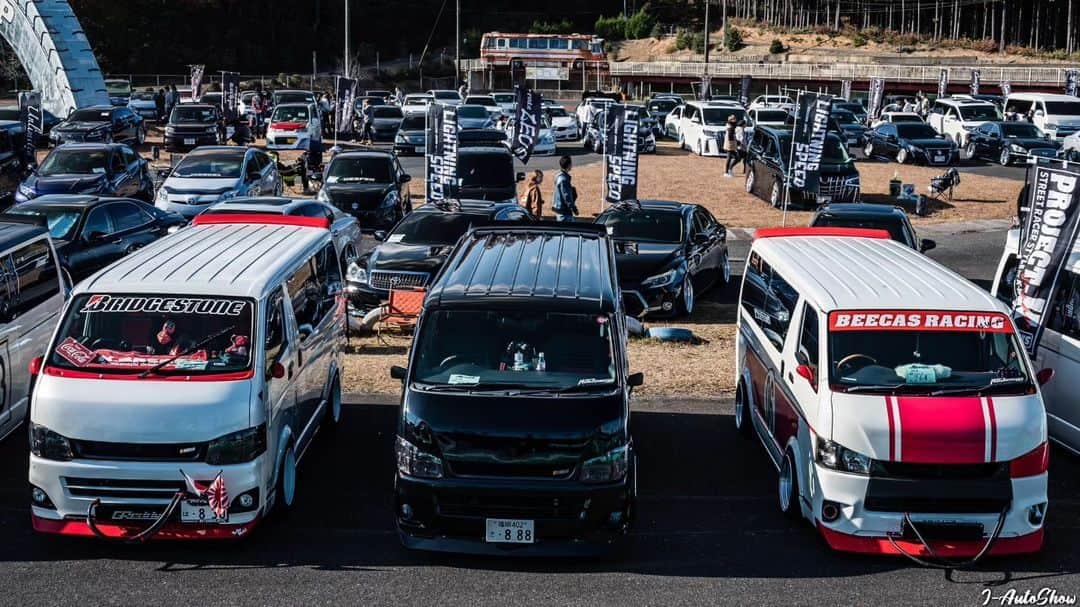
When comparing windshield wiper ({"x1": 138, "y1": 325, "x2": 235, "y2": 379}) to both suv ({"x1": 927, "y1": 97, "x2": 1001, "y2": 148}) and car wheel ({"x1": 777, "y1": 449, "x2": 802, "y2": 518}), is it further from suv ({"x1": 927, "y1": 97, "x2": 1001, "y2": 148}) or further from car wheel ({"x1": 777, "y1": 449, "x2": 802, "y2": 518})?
suv ({"x1": 927, "y1": 97, "x2": 1001, "y2": 148})

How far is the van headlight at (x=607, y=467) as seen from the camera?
26.4 feet

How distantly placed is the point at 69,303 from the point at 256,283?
140 cm

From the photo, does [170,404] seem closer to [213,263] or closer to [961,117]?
[213,263]

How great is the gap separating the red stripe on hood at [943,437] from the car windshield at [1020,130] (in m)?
33.9

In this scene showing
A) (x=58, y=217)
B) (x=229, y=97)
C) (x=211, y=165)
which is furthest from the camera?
(x=229, y=97)

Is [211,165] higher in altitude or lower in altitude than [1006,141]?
higher

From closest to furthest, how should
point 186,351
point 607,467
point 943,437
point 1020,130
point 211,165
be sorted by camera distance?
point 943,437 → point 607,467 → point 186,351 → point 211,165 → point 1020,130

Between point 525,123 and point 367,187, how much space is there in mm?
10281

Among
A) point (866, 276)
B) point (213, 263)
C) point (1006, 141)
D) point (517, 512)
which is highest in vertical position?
point (213, 263)

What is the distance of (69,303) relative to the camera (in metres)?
8.84

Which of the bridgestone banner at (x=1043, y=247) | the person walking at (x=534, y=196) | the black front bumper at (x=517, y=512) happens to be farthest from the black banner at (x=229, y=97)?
the black front bumper at (x=517, y=512)

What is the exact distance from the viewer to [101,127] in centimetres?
3444

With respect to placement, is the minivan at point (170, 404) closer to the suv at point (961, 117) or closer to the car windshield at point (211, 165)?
the car windshield at point (211, 165)

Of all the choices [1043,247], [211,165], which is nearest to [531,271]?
[1043,247]
